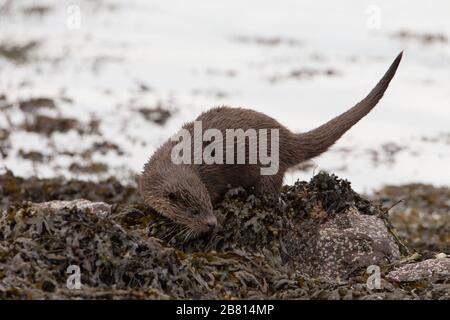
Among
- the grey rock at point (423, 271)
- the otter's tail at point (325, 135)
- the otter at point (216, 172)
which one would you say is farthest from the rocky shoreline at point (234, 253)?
the otter's tail at point (325, 135)

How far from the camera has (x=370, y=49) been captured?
17.7 m

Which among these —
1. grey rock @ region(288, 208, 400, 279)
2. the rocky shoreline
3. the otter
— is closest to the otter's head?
the otter

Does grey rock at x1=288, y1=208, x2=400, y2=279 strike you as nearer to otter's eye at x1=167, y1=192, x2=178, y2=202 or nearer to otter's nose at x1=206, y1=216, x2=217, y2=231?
otter's nose at x1=206, y1=216, x2=217, y2=231

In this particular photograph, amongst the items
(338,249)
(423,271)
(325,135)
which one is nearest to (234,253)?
(338,249)

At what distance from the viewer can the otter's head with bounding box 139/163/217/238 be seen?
5469 millimetres

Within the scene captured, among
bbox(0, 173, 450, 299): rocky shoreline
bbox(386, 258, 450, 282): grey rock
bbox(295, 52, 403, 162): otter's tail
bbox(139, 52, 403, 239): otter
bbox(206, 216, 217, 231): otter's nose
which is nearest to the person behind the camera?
bbox(0, 173, 450, 299): rocky shoreline

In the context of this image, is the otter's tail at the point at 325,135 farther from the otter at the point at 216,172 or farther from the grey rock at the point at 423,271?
the grey rock at the point at 423,271

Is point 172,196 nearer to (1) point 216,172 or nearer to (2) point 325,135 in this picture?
(1) point 216,172

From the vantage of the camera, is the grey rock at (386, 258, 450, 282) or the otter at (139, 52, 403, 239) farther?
the otter at (139, 52, 403, 239)

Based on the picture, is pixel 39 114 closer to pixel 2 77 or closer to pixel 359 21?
pixel 2 77

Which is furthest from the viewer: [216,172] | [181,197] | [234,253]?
[216,172]

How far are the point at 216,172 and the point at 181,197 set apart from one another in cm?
39

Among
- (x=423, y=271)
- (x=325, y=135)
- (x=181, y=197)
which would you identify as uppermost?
(x=325, y=135)

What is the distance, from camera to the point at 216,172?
19.2 ft
